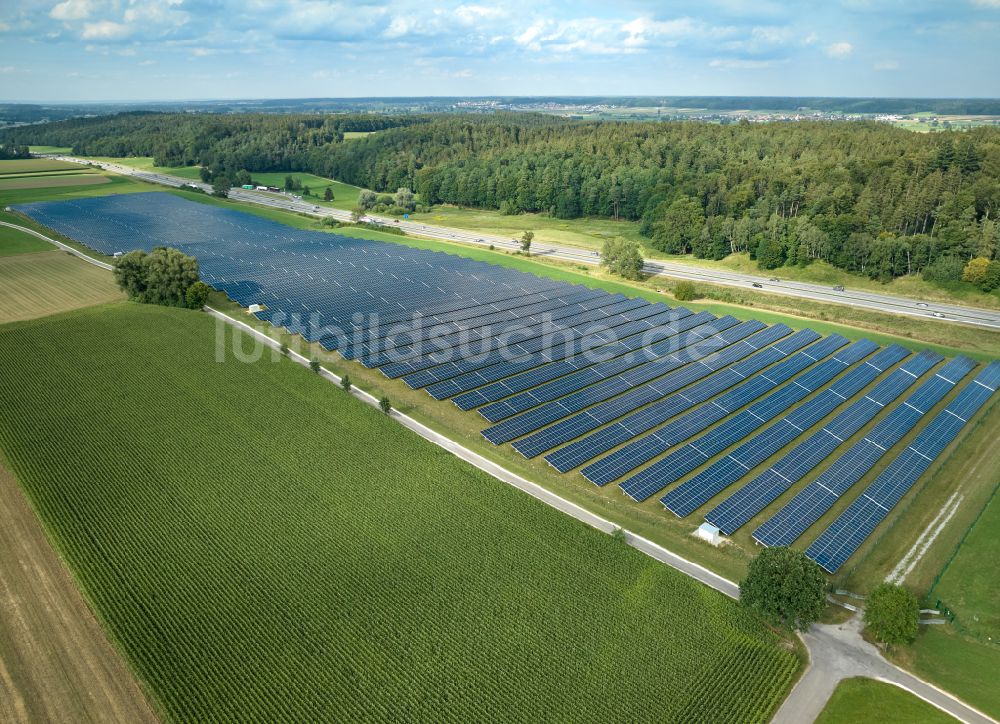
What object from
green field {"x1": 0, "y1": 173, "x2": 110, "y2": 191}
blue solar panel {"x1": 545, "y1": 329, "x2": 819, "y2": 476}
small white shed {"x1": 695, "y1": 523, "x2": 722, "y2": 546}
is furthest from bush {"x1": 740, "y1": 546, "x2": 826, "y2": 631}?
green field {"x1": 0, "y1": 173, "x2": 110, "y2": 191}

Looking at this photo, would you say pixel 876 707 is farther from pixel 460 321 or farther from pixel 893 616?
pixel 460 321

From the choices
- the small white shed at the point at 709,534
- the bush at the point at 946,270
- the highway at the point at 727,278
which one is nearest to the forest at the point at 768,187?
the bush at the point at 946,270

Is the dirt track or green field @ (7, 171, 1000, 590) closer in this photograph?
the dirt track

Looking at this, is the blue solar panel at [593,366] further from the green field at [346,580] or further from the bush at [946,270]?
the bush at [946,270]

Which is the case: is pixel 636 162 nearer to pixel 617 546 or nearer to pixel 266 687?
pixel 617 546

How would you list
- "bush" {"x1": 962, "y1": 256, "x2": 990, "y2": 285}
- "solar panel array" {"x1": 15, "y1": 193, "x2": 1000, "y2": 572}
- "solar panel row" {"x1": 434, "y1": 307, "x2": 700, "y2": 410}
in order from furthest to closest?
"bush" {"x1": 962, "y1": 256, "x2": 990, "y2": 285}, "solar panel row" {"x1": 434, "y1": 307, "x2": 700, "y2": 410}, "solar panel array" {"x1": 15, "y1": 193, "x2": 1000, "y2": 572}

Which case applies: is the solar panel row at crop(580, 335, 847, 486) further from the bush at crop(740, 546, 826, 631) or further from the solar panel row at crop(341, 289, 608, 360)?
the solar panel row at crop(341, 289, 608, 360)

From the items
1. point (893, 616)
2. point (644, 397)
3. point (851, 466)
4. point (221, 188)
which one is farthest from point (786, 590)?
point (221, 188)

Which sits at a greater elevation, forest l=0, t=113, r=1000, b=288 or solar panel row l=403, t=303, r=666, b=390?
forest l=0, t=113, r=1000, b=288

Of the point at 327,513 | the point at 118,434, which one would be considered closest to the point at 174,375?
the point at 118,434
